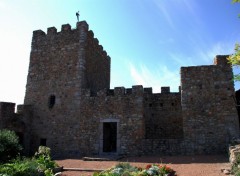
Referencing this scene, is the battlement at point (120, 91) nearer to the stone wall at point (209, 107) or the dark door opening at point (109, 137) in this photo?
the dark door opening at point (109, 137)

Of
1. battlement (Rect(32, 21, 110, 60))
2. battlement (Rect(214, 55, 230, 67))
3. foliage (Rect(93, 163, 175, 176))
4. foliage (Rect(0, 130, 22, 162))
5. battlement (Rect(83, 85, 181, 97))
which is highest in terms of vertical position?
battlement (Rect(32, 21, 110, 60))

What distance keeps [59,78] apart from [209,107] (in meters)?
9.21

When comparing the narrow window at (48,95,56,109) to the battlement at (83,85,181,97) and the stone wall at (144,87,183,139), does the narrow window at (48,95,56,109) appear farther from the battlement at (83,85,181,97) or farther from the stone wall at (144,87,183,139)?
the stone wall at (144,87,183,139)

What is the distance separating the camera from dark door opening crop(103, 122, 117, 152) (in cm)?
1628

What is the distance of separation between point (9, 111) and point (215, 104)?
11.9 meters

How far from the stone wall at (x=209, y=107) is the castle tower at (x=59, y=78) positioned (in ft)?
19.0

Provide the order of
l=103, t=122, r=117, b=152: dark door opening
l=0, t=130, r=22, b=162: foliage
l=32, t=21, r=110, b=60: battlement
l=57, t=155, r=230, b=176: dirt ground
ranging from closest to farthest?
l=57, t=155, r=230, b=176: dirt ground, l=0, t=130, r=22, b=162: foliage, l=103, t=122, r=117, b=152: dark door opening, l=32, t=21, r=110, b=60: battlement

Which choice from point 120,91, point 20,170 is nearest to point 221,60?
point 120,91

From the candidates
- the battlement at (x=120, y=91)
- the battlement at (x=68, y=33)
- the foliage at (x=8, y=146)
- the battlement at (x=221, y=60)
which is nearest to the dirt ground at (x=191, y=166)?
the foliage at (x=8, y=146)

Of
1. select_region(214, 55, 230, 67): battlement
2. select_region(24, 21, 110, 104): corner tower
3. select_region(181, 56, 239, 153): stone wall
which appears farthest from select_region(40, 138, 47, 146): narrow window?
select_region(214, 55, 230, 67): battlement

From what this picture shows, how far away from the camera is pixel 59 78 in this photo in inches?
674

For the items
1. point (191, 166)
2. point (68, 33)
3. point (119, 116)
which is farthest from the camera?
point (68, 33)

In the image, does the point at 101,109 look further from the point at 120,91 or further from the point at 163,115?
the point at 163,115

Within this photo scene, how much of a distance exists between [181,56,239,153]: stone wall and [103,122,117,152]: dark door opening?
4.87 meters
